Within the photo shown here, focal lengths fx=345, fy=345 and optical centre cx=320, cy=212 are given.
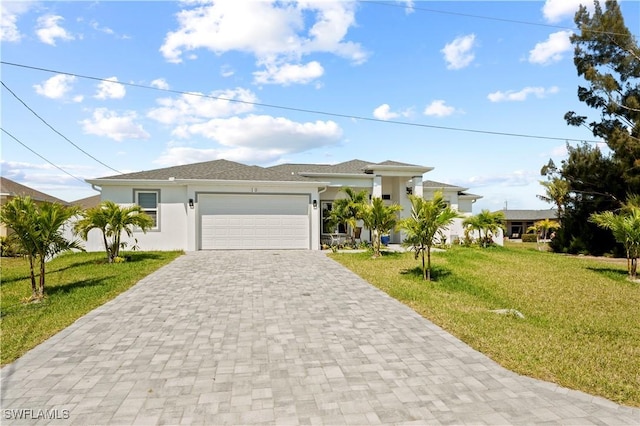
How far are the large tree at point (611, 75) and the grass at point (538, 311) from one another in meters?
9.29

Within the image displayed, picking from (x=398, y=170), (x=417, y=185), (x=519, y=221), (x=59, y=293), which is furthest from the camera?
(x=519, y=221)

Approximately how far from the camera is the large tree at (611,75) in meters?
18.1

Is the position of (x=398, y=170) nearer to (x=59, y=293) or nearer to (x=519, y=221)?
(x=59, y=293)

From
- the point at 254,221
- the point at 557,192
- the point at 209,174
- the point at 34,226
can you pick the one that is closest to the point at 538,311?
the point at 34,226

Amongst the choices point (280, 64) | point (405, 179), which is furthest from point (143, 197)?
point (405, 179)

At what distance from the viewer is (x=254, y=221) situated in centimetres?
1653

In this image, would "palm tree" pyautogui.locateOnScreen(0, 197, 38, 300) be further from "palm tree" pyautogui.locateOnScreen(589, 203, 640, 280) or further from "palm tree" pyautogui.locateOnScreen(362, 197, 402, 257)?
"palm tree" pyautogui.locateOnScreen(589, 203, 640, 280)

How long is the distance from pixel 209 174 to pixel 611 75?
22.2 metres

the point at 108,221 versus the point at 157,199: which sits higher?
the point at 157,199

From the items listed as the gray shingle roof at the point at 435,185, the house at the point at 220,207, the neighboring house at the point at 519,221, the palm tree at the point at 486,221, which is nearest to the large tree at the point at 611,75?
the palm tree at the point at 486,221

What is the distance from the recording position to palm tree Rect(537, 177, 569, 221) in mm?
23906

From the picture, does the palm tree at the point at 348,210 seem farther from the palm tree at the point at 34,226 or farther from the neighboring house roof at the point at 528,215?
the neighboring house roof at the point at 528,215

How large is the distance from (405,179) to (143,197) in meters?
14.3

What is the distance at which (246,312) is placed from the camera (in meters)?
6.48
